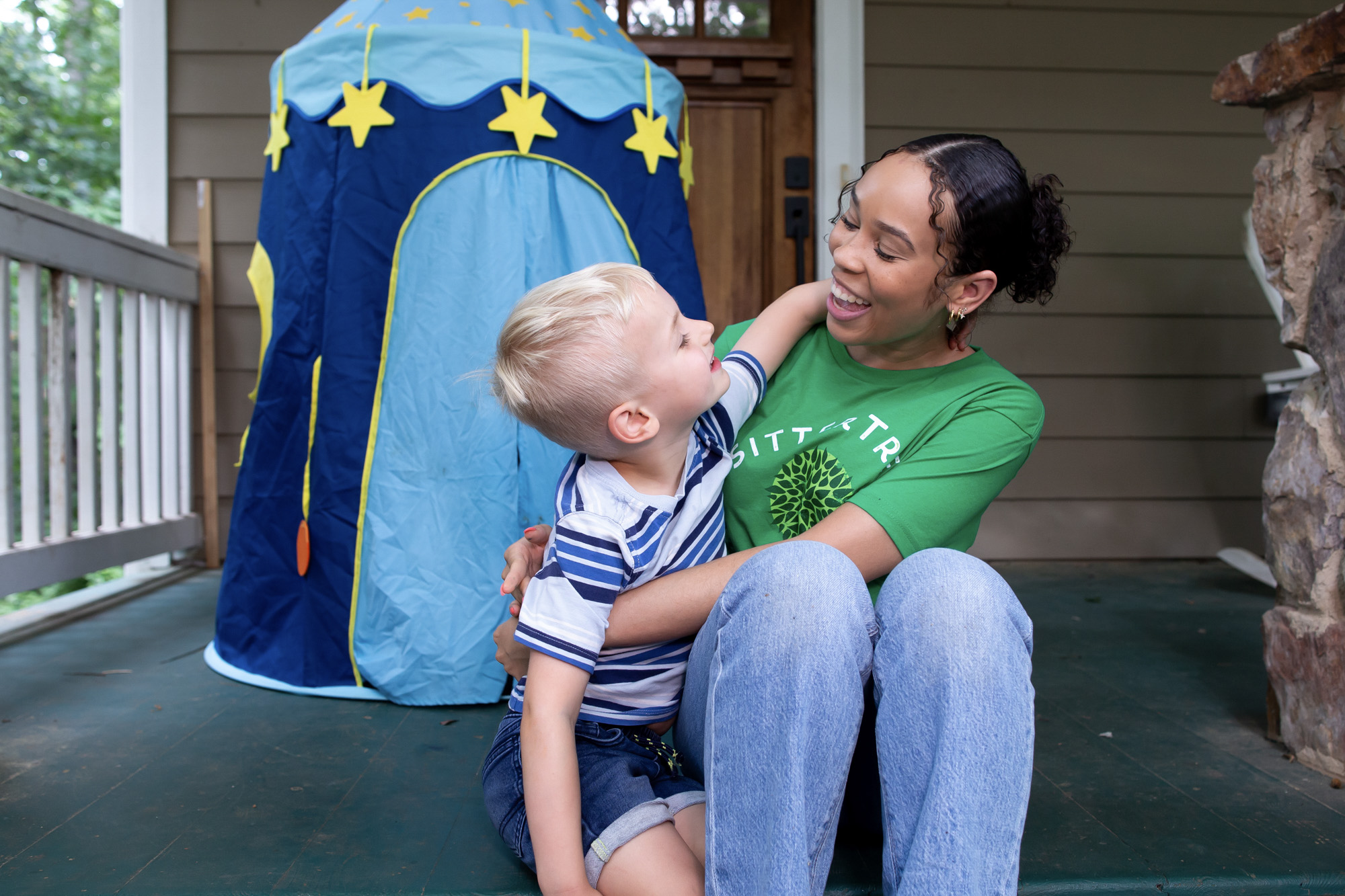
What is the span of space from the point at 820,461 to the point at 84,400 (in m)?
2.19

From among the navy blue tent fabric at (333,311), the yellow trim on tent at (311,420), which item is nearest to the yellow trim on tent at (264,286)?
the navy blue tent fabric at (333,311)

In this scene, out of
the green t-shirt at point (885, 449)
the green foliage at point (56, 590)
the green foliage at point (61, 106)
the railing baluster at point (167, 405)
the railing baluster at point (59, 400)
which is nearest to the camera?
the green t-shirt at point (885, 449)

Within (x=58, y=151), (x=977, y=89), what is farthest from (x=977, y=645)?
(x=58, y=151)

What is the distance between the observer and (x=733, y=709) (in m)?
0.80

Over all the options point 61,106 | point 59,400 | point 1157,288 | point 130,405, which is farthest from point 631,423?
point 61,106

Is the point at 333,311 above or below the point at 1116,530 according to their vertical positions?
above

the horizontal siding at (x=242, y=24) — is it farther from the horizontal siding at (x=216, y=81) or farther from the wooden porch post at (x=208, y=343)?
the wooden porch post at (x=208, y=343)

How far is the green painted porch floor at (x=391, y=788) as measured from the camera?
104 cm

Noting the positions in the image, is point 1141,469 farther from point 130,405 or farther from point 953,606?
point 130,405

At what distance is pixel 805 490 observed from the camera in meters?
1.09

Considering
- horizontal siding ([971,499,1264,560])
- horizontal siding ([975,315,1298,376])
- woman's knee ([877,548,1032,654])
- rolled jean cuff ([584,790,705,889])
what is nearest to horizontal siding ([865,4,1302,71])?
horizontal siding ([975,315,1298,376])

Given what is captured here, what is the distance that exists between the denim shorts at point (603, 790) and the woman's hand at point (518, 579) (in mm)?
60

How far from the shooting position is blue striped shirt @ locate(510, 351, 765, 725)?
33.7 inches

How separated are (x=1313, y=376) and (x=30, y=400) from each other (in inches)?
104
